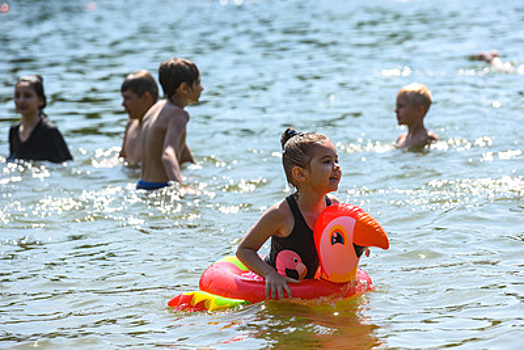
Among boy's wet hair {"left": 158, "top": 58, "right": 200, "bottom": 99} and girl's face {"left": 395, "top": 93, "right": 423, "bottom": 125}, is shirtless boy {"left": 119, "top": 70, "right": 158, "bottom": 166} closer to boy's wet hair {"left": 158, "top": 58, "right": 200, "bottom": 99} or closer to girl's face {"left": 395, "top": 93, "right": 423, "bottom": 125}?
boy's wet hair {"left": 158, "top": 58, "right": 200, "bottom": 99}

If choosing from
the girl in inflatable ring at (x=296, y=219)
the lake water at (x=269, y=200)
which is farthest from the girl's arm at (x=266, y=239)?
the lake water at (x=269, y=200)

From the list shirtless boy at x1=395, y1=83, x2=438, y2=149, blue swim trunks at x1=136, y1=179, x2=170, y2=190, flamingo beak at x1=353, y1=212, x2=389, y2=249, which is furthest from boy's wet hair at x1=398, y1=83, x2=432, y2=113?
flamingo beak at x1=353, y1=212, x2=389, y2=249

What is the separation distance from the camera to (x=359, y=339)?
4457mm

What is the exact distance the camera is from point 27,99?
31.8ft

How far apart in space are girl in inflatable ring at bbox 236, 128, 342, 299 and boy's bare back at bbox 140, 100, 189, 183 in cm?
281

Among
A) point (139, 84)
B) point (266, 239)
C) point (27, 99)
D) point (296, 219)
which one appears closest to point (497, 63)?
point (139, 84)

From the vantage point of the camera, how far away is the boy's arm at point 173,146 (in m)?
7.75

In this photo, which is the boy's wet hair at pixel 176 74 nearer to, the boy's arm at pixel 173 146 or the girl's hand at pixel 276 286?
the boy's arm at pixel 173 146

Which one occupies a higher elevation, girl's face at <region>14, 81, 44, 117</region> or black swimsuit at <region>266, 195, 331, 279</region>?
girl's face at <region>14, 81, 44, 117</region>

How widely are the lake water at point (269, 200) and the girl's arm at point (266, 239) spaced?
0.20m

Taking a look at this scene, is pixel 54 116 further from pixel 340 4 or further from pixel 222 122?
pixel 340 4

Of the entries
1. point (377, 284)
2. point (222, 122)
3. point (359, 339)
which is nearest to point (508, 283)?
point (377, 284)

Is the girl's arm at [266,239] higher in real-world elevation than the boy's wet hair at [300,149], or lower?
lower

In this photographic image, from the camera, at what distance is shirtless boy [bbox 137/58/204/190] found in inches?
306
